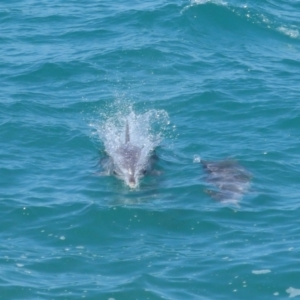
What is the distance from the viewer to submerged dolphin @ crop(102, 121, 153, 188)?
1838cm

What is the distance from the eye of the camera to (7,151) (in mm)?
20141

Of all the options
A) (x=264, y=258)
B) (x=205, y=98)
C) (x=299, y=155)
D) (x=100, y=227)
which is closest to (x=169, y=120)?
(x=205, y=98)

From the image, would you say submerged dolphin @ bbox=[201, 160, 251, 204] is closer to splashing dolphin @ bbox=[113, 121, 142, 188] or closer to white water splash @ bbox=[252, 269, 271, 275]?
splashing dolphin @ bbox=[113, 121, 142, 188]

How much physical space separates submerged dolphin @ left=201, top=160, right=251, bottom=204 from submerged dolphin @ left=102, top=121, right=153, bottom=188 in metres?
1.45

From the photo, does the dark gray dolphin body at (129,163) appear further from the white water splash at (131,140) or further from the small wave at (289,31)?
the small wave at (289,31)

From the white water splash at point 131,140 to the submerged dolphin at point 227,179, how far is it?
150cm

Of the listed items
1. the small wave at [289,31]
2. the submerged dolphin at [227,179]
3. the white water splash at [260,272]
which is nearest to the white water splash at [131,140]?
the submerged dolphin at [227,179]

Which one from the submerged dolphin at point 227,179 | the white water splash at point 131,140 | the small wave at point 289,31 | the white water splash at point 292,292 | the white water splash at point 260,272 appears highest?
the small wave at point 289,31

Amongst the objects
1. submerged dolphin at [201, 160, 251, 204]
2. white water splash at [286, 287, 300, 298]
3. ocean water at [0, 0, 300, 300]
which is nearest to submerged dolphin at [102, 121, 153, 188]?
ocean water at [0, 0, 300, 300]

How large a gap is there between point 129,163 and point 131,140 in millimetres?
1745

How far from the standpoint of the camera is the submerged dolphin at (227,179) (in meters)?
17.6

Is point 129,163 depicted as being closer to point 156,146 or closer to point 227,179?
point 156,146

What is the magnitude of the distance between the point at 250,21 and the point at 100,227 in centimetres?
1529

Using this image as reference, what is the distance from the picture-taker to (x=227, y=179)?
18.4m
